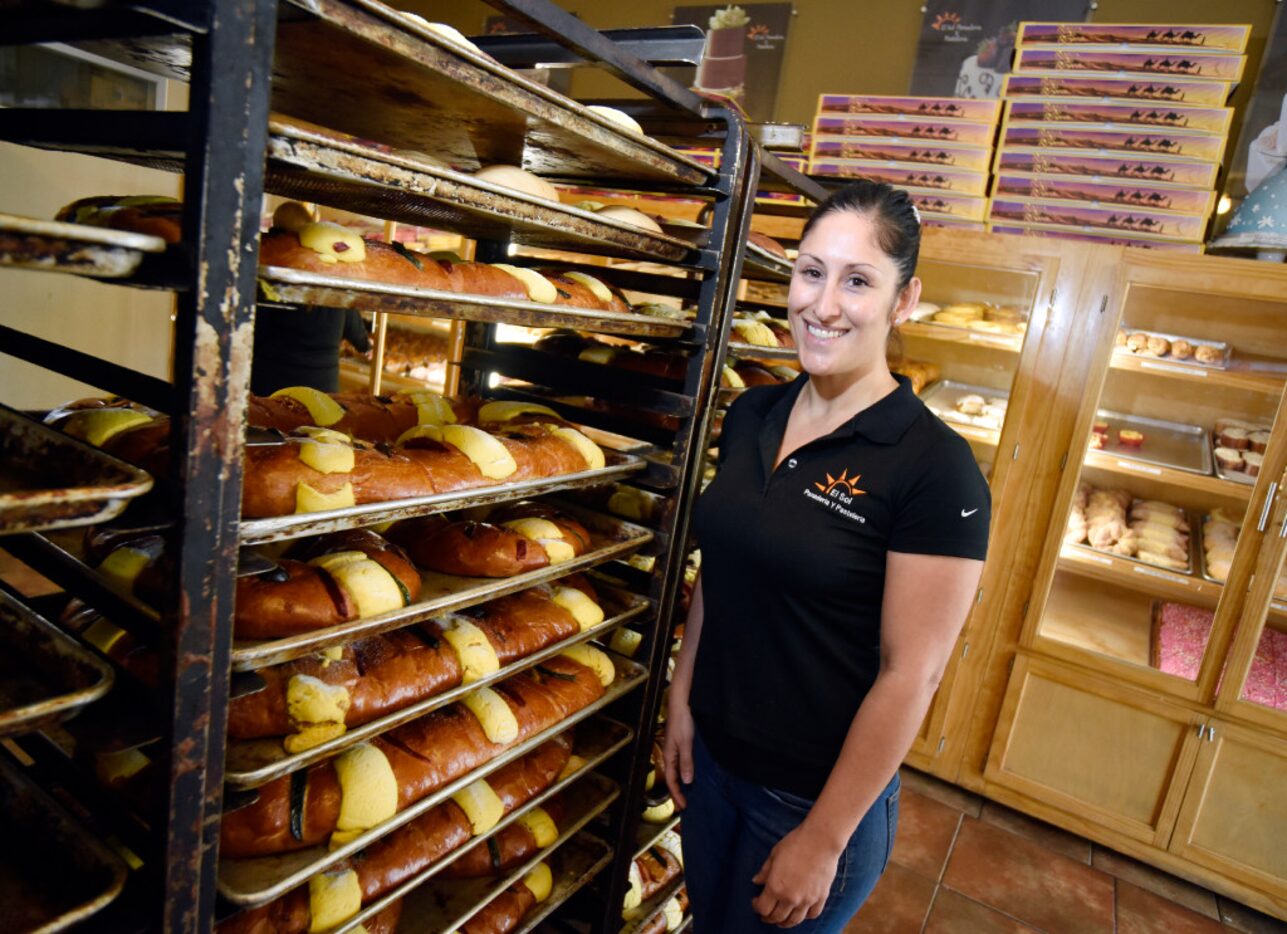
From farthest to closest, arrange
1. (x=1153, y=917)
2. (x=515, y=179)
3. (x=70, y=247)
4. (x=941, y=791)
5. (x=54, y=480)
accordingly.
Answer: (x=941, y=791) < (x=1153, y=917) < (x=515, y=179) < (x=54, y=480) < (x=70, y=247)

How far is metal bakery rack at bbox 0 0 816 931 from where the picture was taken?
2.45ft

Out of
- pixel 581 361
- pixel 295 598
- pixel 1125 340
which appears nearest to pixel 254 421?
pixel 295 598

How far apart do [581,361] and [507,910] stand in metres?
1.20

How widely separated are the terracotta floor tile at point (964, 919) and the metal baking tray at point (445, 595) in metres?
1.83

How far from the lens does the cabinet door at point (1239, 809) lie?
2742 mm

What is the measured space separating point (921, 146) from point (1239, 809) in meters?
2.75

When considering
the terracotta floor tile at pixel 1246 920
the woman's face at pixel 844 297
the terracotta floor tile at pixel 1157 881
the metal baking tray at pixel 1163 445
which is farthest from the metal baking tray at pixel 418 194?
the terracotta floor tile at pixel 1246 920

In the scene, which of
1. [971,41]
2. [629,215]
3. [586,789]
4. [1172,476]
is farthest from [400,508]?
[971,41]

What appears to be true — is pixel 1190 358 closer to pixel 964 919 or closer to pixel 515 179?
pixel 964 919

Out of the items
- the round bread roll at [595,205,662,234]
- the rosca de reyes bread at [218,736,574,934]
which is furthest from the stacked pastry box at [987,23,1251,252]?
the rosca de reyes bread at [218,736,574,934]

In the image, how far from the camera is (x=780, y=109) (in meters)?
4.12

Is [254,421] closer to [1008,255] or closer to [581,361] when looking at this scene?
[581,361]

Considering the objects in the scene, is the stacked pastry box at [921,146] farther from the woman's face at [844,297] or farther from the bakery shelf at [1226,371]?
the woman's face at [844,297]

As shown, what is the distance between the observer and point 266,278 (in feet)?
2.76
